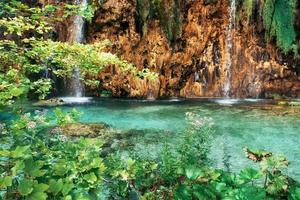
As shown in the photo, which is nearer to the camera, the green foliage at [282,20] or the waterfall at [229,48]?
the green foliage at [282,20]

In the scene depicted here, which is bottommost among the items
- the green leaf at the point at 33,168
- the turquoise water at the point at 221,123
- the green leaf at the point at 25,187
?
the turquoise water at the point at 221,123

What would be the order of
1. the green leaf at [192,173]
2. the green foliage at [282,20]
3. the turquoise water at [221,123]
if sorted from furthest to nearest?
the green foliage at [282,20], the turquoise water at [221,123], the green leaf at [192,173]

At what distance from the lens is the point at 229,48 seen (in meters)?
18.8

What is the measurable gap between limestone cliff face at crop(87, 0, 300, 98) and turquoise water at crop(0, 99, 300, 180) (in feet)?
4.28

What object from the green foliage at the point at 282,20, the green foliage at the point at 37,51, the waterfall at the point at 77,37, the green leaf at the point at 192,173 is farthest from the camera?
the waterfall at the point at 77,37

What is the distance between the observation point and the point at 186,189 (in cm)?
256

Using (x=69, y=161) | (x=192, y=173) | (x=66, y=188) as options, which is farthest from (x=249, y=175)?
(x=66, y=188)

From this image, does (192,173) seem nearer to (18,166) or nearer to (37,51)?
(18,166)

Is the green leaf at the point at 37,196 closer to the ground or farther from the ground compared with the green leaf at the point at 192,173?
farther from the ground

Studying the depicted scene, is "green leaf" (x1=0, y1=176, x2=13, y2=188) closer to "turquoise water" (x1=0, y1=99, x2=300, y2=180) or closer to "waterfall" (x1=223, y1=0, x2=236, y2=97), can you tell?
"turquoise water" (x1=0, y1=99, x2=300, y2=180)

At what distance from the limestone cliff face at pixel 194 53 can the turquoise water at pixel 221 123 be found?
1.31 metres

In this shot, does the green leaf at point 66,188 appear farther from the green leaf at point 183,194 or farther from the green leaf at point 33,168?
the green leaf at point 183,194

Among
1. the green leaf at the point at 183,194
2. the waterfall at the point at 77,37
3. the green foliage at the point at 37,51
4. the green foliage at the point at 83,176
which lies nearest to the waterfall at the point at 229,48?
the waterfall at the point at 77,37

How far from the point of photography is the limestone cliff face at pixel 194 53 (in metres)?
18.5
